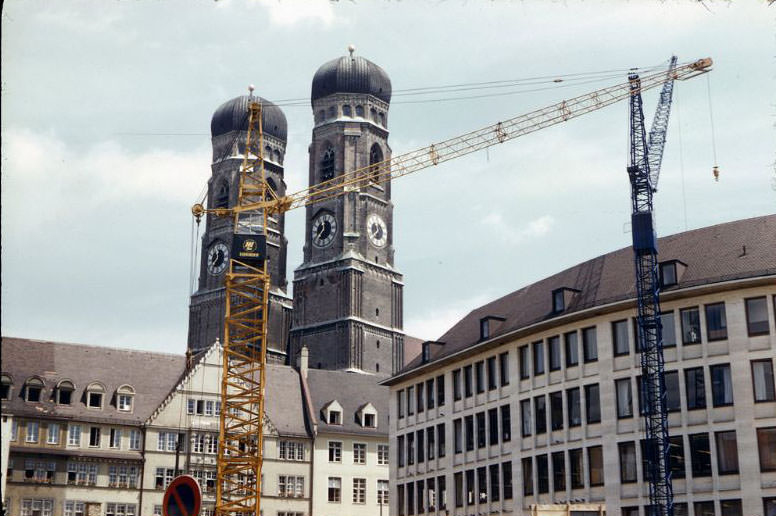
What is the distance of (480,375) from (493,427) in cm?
433

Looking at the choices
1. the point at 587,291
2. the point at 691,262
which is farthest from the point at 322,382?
the point at 691,262

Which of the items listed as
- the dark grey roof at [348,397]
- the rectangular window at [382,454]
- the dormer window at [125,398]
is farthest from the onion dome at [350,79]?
the dormer window at [125,398]

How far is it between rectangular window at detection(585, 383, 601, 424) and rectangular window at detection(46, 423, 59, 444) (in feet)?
151

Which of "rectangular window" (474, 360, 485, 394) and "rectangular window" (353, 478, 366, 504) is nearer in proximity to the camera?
"rectangular window" (474, 360, 485, 394)

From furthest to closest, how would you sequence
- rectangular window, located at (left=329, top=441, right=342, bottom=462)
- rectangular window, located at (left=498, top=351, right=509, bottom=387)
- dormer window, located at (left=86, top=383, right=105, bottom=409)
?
rectangular window, located at (left=329, top=441, right=342, bottom=462) < dormer window, located at (left=86, top=383, right=105, bottom=409) < rectangular window, located at (left=498, top=351, right=509, bottom=387)

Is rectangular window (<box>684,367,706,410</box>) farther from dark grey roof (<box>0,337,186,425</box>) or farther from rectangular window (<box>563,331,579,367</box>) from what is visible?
dark grey roof (<box>0,337,186,425</box>)

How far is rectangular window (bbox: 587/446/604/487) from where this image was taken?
62906 millimetres

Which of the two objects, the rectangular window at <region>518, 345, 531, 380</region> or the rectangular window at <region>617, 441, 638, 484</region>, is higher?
the rectangular window at <region>518, 345, 531, 380</region>

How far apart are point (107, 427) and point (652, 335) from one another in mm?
50310

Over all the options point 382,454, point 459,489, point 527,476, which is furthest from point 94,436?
point 527,476

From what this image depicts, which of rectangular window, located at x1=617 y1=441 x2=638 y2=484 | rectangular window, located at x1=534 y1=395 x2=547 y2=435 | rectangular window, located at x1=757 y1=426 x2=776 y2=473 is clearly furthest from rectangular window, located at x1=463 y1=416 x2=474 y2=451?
rectangular window, located at x1=757 y1=426 x2=776 y2=473

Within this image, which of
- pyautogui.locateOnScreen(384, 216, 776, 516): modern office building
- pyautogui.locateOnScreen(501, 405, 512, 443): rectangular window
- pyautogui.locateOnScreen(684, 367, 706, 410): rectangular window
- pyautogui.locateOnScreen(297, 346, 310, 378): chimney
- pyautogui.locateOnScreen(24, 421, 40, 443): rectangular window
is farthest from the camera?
pyautogui.locateOnScreen(297, 346, 310, 378): chimney

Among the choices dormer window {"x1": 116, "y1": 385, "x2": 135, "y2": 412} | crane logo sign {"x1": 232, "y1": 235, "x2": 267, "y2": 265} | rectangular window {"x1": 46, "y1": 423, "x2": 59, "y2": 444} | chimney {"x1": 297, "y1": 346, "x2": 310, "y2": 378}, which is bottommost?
rectangular window {"x1": 46, "y1": 423, "x2": 59, "y2": 444}

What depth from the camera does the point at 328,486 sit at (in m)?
97.6
